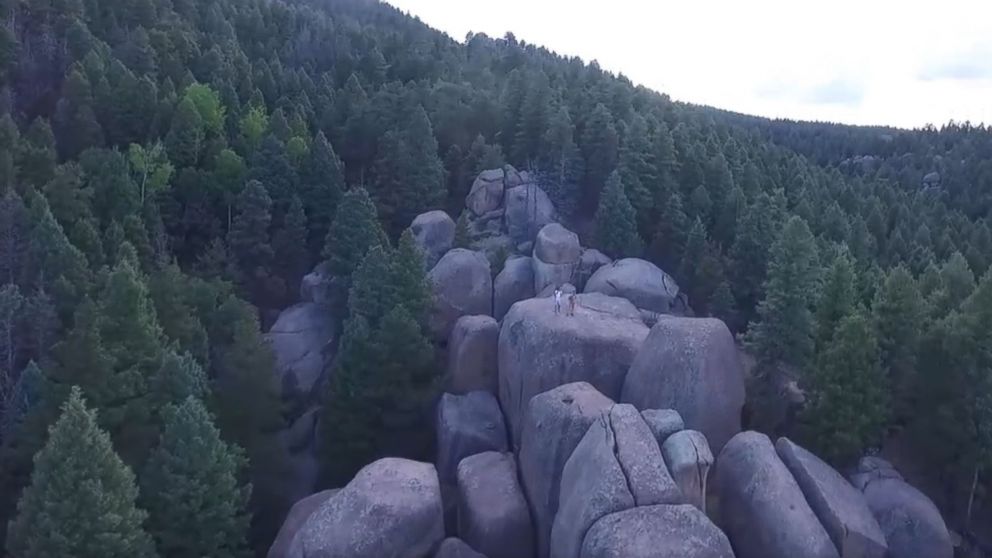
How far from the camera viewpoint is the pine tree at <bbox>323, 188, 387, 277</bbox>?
4919 centimetres

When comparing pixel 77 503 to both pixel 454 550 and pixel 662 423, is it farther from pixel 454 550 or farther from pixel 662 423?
pixel 662 423

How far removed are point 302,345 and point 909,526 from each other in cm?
3400

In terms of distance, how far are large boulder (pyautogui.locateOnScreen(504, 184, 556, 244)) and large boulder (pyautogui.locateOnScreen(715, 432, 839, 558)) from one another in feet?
89.5

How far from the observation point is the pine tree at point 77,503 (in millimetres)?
25453

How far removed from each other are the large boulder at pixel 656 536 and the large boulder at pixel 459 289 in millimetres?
23791

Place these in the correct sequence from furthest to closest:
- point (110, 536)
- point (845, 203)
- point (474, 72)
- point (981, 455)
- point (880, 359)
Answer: point (474, 72), point (845, 203), point (880, 359), point (981, 455), point (110, 536)

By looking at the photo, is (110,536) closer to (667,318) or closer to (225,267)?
(667,318)

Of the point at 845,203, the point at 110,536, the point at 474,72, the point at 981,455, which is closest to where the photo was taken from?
the point at 110,536

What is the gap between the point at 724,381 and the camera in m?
35.6

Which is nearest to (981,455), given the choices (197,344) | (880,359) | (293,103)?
(880,359)

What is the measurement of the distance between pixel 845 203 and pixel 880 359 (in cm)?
4008

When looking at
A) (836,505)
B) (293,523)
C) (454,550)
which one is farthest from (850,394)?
(293,523)

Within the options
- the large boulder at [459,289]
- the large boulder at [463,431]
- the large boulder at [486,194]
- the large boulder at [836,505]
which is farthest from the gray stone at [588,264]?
the large boulder at [836,505]

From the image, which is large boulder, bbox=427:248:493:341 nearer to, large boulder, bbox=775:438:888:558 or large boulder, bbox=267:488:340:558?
large boulder, bbox=267:488:340:558
